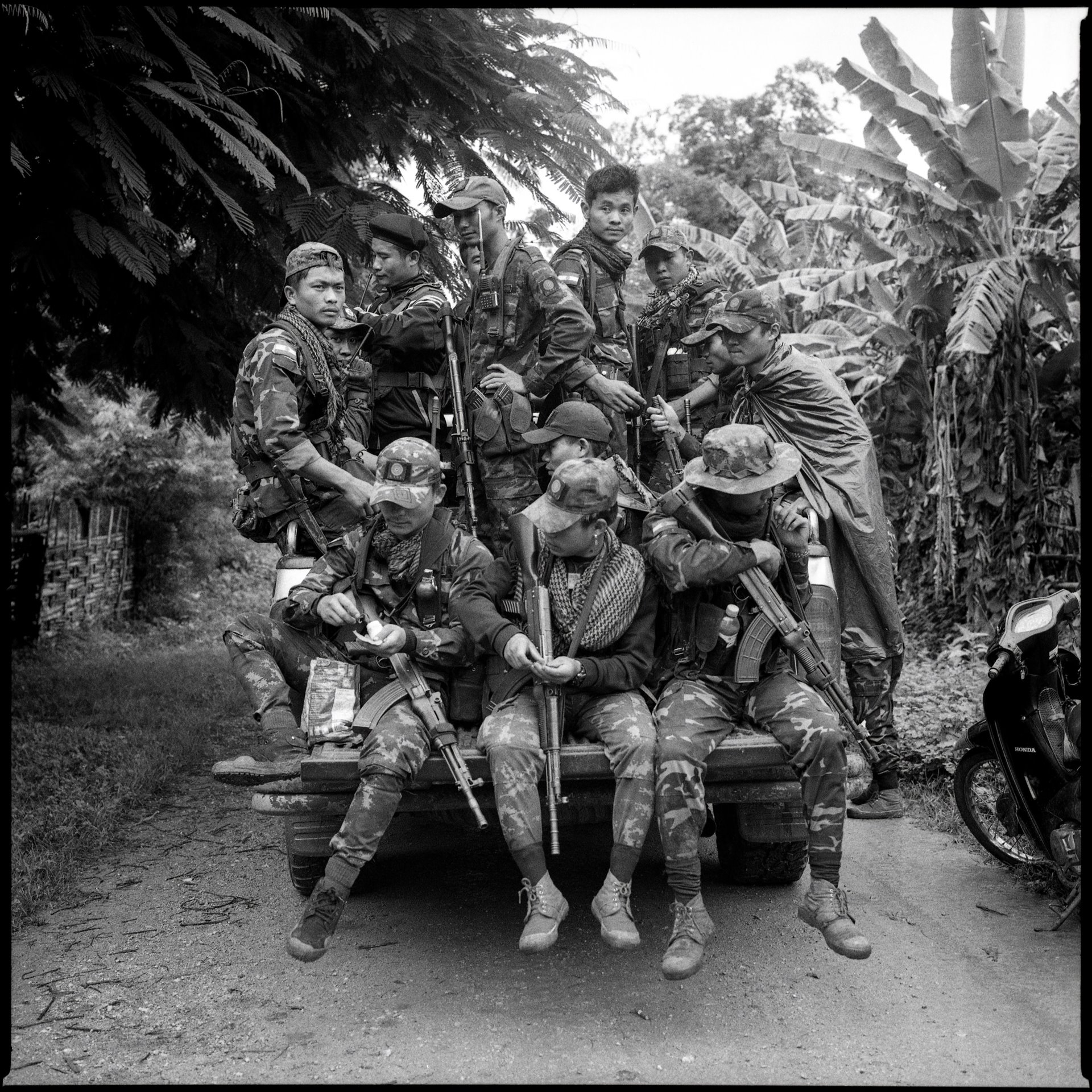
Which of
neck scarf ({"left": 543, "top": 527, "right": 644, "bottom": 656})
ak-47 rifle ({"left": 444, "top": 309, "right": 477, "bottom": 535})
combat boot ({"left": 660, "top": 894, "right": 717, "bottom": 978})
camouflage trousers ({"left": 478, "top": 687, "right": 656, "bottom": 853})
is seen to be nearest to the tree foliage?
ak-47 rifle ({"left": 444, "top": 309, "right": 477, "bottom": 535})

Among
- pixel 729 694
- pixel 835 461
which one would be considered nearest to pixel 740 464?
pixel 729 694

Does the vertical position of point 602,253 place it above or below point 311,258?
above

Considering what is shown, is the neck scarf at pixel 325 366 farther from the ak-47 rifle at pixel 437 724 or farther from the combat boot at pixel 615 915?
the combat boot at pixel 615 915

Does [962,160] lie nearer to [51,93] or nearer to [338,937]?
[51,93]

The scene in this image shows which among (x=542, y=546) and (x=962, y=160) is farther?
(x=962, y=160)

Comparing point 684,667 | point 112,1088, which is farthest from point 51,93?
point 112,1088

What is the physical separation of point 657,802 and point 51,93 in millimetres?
4044

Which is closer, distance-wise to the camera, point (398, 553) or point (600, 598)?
point (600, 598)

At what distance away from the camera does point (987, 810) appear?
5.30 metres

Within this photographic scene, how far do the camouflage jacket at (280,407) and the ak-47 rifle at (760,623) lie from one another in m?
1.76

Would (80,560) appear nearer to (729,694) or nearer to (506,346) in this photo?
(506,346)

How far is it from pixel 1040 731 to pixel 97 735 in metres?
6.03

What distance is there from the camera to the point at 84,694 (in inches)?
369

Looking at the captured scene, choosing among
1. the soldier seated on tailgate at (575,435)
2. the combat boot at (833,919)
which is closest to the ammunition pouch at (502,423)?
the soldier seated on tailgate at (575,435)
